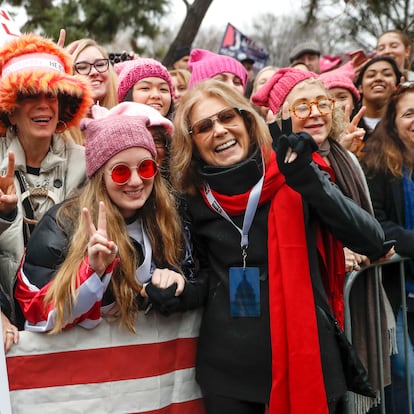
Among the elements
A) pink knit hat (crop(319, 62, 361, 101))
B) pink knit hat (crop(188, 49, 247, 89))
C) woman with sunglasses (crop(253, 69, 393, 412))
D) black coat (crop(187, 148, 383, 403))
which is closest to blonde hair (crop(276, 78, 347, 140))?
woman with sunglasses (crop(253, 69, 393, 412))

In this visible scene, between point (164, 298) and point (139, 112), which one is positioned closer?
point (164, 298)

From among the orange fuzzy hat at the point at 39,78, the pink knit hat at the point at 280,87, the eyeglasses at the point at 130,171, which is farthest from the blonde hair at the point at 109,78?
the eyeglasses at the point at 130,171

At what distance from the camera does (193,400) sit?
2955 millimetres

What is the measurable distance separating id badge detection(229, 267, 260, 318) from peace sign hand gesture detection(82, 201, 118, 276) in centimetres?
59

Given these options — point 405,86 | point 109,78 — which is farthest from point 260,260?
point 109,78

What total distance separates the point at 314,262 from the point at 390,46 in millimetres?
4640

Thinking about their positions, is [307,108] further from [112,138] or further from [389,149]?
[112,138]

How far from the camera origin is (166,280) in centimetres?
274

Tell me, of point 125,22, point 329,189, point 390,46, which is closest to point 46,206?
point 329,189

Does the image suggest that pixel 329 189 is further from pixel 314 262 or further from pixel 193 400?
pixel 193 400

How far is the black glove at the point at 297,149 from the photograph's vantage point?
99.9 inches

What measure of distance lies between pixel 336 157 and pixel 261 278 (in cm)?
92

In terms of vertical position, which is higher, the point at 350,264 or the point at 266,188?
the point at 266,188

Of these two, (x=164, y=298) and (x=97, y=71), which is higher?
(x=97, y=71)
